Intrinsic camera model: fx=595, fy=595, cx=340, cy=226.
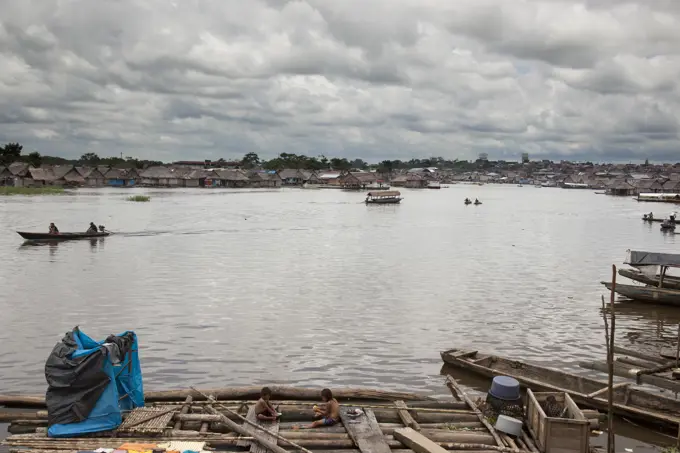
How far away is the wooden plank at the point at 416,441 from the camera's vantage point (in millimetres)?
6721

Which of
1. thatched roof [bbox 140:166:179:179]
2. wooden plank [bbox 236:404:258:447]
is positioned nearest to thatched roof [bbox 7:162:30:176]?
thatched roof [bbox 140:166:179:179]

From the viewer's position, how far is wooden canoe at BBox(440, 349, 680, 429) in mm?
8617

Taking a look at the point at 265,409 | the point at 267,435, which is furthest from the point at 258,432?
the point at 265,409

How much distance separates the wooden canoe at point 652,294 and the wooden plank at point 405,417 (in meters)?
12.7

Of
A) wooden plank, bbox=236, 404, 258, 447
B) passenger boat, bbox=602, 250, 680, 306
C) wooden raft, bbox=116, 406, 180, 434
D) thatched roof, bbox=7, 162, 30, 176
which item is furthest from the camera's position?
thatched roof, bbox=7, 162, 30, 176

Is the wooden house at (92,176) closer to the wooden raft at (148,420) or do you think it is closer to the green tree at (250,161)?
the green tree at (250,161)

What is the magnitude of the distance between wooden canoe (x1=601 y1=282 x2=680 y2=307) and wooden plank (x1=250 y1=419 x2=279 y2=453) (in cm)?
1427

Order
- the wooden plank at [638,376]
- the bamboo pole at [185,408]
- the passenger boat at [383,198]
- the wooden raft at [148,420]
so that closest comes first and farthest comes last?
the wooden raft at [148,420] → the bamboo pole at [185,408] → the wooden plank at [638,376] → the passenger boat at [383,198]

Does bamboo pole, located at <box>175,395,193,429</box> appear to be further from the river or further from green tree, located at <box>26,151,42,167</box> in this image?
green tree, located at <box>26,151,42,167</box>

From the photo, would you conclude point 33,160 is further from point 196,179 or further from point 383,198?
point 383,198

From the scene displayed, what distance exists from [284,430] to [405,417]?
161 cm

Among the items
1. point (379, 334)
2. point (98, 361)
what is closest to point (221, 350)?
point (379, 334)

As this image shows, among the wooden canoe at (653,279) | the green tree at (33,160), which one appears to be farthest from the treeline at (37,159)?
the wooden canoe at (653,279)

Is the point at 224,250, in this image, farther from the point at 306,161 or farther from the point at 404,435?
the point at 306,161
